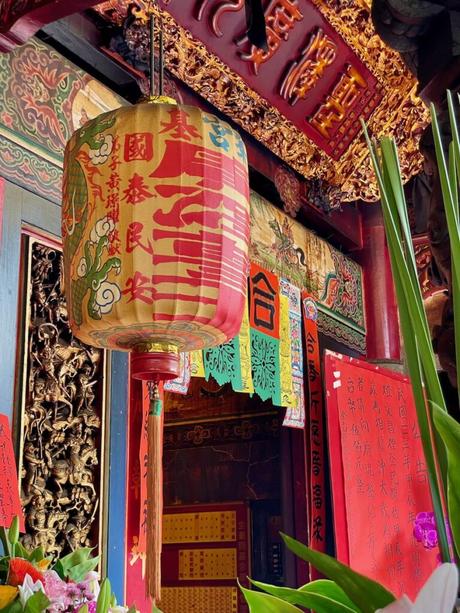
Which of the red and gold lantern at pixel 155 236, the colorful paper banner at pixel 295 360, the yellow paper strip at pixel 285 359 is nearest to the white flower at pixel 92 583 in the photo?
the red and gold lantern at pixel 155 236

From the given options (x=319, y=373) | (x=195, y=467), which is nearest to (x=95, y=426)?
(x=319, y=373)

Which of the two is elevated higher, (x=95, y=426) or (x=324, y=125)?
(x=324, y=125)

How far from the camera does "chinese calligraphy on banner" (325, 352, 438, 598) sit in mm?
4242

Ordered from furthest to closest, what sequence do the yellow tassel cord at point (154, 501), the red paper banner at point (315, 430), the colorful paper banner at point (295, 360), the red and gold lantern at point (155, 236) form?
the red paper banner at point (315, 430) → the colorful paper banner at point (295, 360) → the red and gold lantern at point (155, 236) → the yellow tassel cord at point (154, 501)

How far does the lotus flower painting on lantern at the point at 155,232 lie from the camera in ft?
6.22

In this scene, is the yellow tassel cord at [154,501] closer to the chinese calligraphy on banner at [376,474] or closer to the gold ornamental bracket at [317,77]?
the gold ornamental bracket at [317,77]

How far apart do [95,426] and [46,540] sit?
0.48 meters

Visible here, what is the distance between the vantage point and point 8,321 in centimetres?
278

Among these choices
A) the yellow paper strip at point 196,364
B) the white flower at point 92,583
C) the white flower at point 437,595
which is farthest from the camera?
the yellow paper strip at point 196,364

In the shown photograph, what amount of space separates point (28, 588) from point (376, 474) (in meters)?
3.36

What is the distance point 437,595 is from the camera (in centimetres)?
49

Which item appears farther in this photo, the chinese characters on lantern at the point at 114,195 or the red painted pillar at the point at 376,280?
the red painted pillar at the point at 376,280

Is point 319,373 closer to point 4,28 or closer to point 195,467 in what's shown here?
Answer: point 195,467

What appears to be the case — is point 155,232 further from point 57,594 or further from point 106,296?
point 57,594
